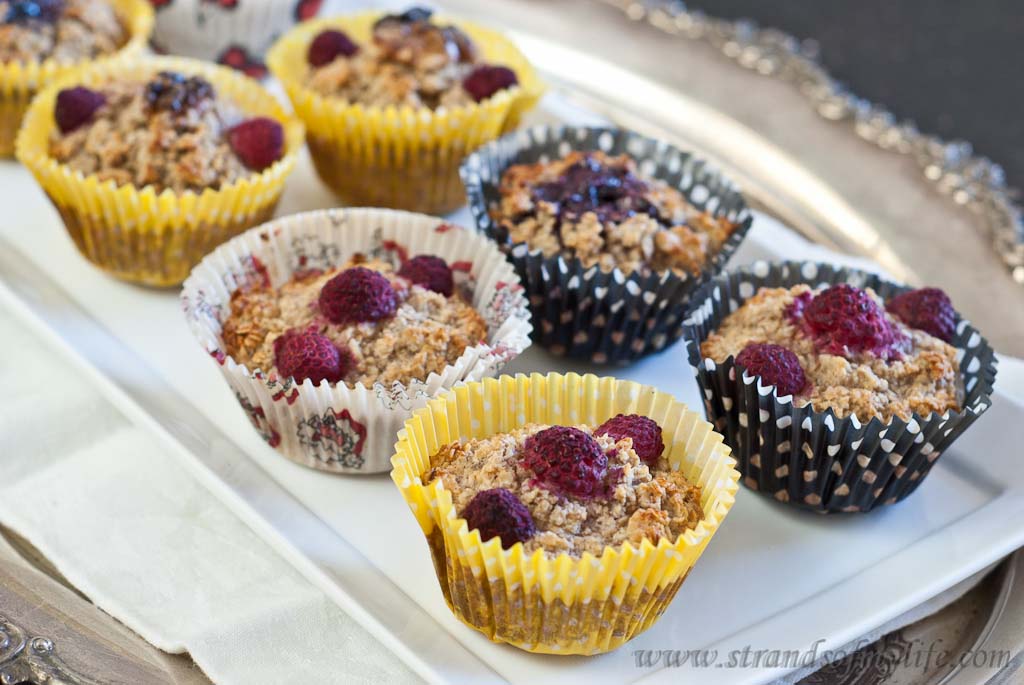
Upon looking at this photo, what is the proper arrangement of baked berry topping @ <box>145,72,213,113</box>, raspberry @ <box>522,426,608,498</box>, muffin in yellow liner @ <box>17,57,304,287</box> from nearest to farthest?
raspberry @ <box>522,426,608,498</box> < muffin in yellow liner @ <box>17,57,304,287</box> < baked berry topping @ <box>145,72,213,113</box>

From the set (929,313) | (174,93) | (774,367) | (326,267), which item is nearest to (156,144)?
(174,93)

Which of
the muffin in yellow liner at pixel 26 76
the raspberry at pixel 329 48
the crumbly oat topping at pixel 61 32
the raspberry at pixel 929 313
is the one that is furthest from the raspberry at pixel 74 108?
the raspberry at pixel 929 313

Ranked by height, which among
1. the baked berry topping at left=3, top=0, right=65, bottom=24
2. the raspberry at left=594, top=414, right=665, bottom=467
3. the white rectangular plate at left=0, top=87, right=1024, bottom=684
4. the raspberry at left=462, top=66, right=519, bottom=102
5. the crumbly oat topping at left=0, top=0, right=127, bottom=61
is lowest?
the white rectangular plate at left=0, top=87, right=1024, bottom=684

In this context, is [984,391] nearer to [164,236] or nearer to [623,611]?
[623,611]

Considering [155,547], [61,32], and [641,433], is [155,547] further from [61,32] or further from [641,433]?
[61,32]

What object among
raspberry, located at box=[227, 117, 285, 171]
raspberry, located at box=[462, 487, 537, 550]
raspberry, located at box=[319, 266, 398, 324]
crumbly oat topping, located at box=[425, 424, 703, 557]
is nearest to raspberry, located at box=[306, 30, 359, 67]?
raspberry, located at box=[227, 117, 285, 171]

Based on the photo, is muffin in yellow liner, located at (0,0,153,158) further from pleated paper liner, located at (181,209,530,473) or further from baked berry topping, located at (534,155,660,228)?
baked berry topping, located at (534,155,660,228)

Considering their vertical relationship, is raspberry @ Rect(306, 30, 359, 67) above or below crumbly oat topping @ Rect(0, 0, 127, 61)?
A: above
